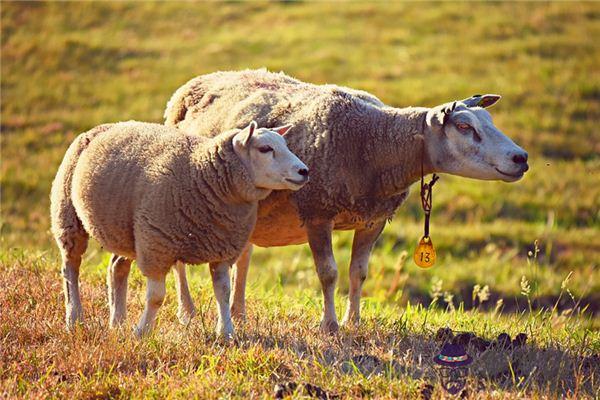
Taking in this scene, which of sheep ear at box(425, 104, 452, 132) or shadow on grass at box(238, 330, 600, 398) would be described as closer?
shadow on grass at box(238, 330, 600, 398)

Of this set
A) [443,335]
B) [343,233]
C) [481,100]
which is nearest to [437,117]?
[481,100]

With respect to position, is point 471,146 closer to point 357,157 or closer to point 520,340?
point 357,157

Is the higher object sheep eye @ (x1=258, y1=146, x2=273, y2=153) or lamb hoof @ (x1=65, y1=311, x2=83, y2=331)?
sheep eye @ (x1=258, y1=146, x2=273, y2=153)

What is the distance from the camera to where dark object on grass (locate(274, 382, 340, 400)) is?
561cm

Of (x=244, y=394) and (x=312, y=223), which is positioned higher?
(x=312, y=223)

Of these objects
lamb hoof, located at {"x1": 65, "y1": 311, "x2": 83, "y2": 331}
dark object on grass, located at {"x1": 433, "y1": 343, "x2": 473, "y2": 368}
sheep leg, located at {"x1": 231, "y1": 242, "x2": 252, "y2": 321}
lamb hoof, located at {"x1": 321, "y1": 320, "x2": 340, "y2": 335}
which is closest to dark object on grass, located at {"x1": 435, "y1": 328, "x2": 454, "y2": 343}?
dark object on grass, located at {"x1": 433, "y1": 343, "x2": 473, "y2": 368}

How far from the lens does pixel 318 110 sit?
7.52m

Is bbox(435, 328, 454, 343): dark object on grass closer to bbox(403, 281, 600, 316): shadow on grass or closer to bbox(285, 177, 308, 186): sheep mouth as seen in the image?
bbox(285, 177, 308, 186): sheep mouth

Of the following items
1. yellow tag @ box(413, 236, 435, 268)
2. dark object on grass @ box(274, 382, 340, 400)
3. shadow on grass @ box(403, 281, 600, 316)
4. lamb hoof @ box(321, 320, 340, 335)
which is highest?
yellow tag @ box(413, 236, 435, 268)

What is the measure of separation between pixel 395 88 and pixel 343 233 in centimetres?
454

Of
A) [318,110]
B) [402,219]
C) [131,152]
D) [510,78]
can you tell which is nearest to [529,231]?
[402,219]

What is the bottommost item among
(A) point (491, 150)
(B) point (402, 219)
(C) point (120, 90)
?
(B) point (402, 219)

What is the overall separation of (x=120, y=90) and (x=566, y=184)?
835 cm

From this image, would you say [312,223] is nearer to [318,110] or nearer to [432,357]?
[318,110]
